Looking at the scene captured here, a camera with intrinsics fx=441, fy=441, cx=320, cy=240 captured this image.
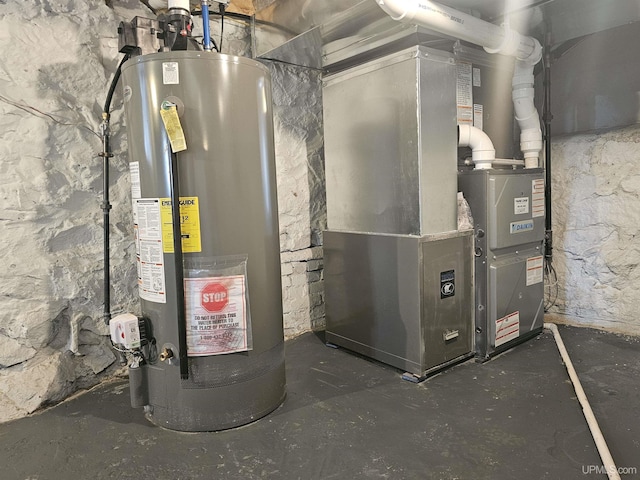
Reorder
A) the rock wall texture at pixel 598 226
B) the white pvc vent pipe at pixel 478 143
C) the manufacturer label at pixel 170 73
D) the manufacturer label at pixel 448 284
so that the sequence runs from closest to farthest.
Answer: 1. the manufacturer label at pixel 170 73
2. the manufacturer label at pixel 448 284
3. the white pvc vent pipe at pixel 478 143
4. the rock wall texture at pixel 598 226

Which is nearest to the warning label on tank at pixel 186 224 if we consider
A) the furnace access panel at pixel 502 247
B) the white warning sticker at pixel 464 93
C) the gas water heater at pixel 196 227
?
the gas water heater at pixel 196 227

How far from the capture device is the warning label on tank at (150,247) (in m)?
1.53

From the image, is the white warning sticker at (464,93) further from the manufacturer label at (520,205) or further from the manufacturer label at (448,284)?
the manufacturer label at (448,284)

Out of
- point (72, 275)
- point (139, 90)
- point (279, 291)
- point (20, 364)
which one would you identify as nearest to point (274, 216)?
point (279, 291)

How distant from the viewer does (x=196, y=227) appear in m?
1.51

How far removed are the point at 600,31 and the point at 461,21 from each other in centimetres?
113

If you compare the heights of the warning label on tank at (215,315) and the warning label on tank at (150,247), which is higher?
the warning label on tank at (150,247)

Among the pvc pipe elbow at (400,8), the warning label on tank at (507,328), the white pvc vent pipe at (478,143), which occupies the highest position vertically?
the pvc pipe elbow at (400,8)

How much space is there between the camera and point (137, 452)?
1.48 metres

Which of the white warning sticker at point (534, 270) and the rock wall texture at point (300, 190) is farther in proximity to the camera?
the rock wall texture at point (300, 190)

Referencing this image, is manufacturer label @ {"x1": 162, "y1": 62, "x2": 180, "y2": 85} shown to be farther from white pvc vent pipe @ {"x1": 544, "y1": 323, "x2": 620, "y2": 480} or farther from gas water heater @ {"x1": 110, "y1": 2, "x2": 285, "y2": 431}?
white pvc vent pipe @ {"x1": 544, "y1": 323, "x2": 620, "y2": 480}

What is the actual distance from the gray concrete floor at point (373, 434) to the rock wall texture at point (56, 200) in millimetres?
183

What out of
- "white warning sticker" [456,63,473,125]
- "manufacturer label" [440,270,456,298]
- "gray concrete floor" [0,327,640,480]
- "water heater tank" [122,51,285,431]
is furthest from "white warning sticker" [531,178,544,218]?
"water heater tank" [122,51,285,431]

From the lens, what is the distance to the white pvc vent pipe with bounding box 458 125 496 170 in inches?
84.3
